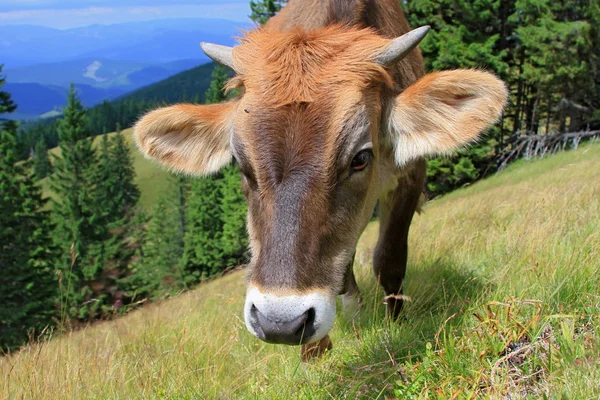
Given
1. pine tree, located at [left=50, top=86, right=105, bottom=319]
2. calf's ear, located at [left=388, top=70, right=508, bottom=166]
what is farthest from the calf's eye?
pine tree, located at [left=50, top=86, right=105, bottom=319]

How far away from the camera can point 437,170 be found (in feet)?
105

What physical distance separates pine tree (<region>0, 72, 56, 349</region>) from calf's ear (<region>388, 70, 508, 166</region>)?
2886 cm

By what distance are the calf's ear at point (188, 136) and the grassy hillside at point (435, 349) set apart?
147cm

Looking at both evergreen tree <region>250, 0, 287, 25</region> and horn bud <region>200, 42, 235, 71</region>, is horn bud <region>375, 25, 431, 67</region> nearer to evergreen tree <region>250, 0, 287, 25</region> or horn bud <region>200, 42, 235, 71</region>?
horn bud <region>200, 42, 235, 71</region>

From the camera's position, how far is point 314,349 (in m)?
4.01

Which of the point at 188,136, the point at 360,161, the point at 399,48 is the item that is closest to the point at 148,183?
the point at 188,136

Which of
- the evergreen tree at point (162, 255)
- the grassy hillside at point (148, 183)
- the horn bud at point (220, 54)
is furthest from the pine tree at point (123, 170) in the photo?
the horn bud at point (220, 54)

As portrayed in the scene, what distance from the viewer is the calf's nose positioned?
8.04 ft

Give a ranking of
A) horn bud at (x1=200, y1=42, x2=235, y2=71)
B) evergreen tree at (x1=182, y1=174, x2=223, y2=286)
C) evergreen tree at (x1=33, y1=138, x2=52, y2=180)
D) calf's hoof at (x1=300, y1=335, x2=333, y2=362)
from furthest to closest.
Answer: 1. evergreen tree at (x1=33, y1=138, x2=52, y2=180)
2. evergreen tree at (x1=182, y1=174, x2=223, y2=286)
3. calf's hoof at (x1=300, y1=335, x2=333, y2=362)
4. horn bud at (x1=200, y1=42, x2=235, y2=71)

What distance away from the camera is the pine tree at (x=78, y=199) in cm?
4558

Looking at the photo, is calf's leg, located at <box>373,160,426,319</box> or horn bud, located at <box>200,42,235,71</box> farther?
calf's leg, located at <box>373,160,426,319</box>

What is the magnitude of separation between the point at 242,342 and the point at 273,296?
220cm

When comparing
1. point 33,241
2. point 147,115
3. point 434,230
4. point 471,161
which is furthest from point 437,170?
point 147,115

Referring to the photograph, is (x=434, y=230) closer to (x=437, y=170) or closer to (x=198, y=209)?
(x=437, y=170)
